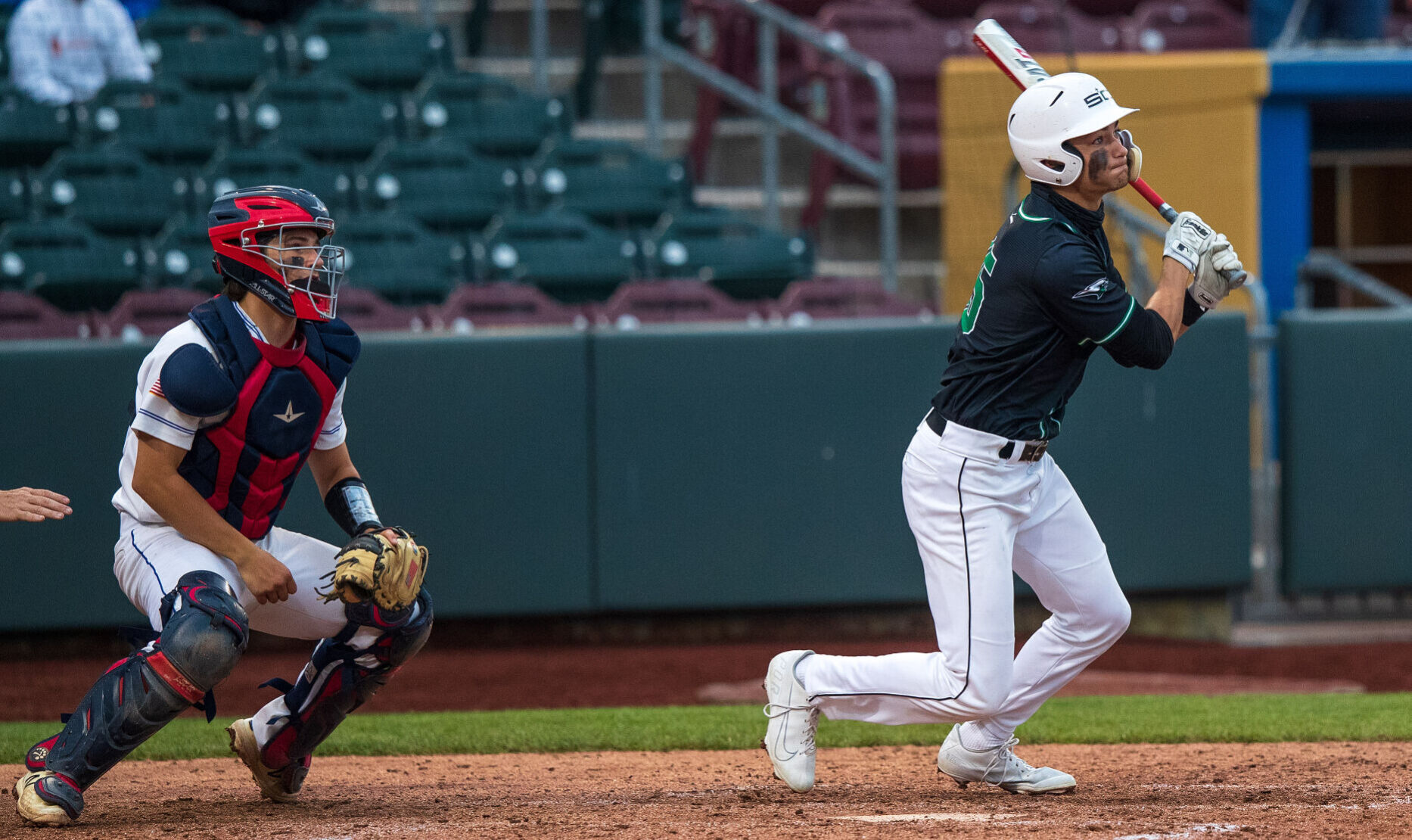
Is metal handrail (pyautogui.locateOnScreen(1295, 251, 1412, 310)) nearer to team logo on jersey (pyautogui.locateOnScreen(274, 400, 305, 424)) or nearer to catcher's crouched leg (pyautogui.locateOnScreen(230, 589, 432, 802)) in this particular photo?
catcher's crouched leg (pyautogui.locateOnScreen(230, 589, 432, 802))

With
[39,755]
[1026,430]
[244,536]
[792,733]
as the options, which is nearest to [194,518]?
[244,536]

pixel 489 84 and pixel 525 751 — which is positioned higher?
pixel 489 84

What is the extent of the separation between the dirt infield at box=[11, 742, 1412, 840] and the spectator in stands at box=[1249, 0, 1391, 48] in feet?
23.4

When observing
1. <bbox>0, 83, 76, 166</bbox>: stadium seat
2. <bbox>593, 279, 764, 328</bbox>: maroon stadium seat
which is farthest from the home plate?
<bbox>0, 83, 76, 166</bbox>: stadium seat

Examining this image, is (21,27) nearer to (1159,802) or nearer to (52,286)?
(52,286)

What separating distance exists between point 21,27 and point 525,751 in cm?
650

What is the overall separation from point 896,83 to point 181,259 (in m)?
5.23

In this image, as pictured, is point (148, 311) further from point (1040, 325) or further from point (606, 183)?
point (1040, 325)

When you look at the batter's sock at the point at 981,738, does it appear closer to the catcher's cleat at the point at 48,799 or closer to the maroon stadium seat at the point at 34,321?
the catcher's cleat at the point at 48,799

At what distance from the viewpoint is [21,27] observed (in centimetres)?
917

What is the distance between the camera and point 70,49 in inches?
370

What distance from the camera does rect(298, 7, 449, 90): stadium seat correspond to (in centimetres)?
998

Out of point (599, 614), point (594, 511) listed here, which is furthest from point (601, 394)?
point (599, 614)

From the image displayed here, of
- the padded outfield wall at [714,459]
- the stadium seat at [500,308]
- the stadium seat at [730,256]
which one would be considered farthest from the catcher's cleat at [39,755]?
the stadium seat at [730,256]
